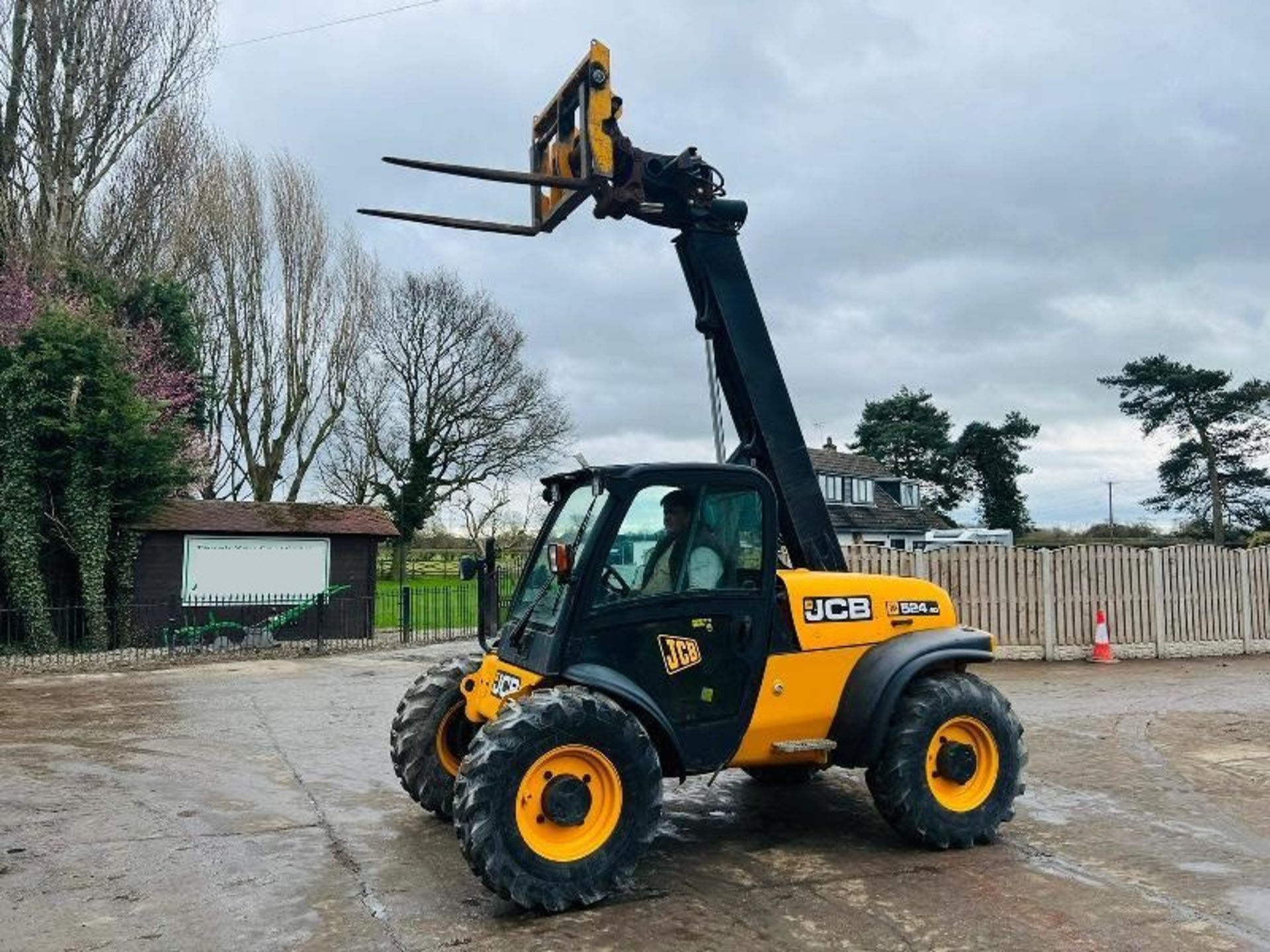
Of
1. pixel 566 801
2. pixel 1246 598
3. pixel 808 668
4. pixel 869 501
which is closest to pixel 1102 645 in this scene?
pixel 1246 598

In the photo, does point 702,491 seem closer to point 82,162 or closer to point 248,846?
point 248,846

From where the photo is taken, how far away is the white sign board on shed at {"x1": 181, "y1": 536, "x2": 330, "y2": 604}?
20.1 m

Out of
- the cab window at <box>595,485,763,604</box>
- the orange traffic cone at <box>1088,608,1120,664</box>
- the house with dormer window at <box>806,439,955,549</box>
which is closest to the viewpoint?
the cab window at <box>595,485,763,604</box>

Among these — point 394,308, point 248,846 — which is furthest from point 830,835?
point 394,308

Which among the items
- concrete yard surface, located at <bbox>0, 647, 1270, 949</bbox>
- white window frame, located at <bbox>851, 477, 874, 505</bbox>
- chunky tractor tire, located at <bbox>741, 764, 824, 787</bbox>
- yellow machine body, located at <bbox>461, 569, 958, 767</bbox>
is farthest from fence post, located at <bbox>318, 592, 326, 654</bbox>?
white window frame, located at <bbox>851, 477, 874, 505</bbox>

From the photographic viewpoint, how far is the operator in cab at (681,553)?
5234 mm

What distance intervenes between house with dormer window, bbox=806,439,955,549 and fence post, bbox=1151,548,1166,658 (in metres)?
28.9

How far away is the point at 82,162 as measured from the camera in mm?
22297

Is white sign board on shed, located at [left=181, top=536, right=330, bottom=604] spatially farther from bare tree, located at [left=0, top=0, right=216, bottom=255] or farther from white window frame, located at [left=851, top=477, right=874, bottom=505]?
white window frame, located at [left=851, top=477, right=874, bottom=505]

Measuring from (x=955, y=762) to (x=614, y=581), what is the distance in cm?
220

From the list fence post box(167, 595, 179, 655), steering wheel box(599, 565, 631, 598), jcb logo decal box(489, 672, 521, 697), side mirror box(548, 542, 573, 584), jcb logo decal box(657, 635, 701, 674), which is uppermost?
side mirror box(548, 542, 573, 584)

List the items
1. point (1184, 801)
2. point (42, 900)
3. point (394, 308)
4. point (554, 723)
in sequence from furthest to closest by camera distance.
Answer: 1. point (394, 308)
2. point (1184, 801)
3. point (42, 900)
4. point (554, 723)

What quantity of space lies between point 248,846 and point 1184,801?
229 inches

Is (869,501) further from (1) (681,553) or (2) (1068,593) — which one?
(1) (681,553)
